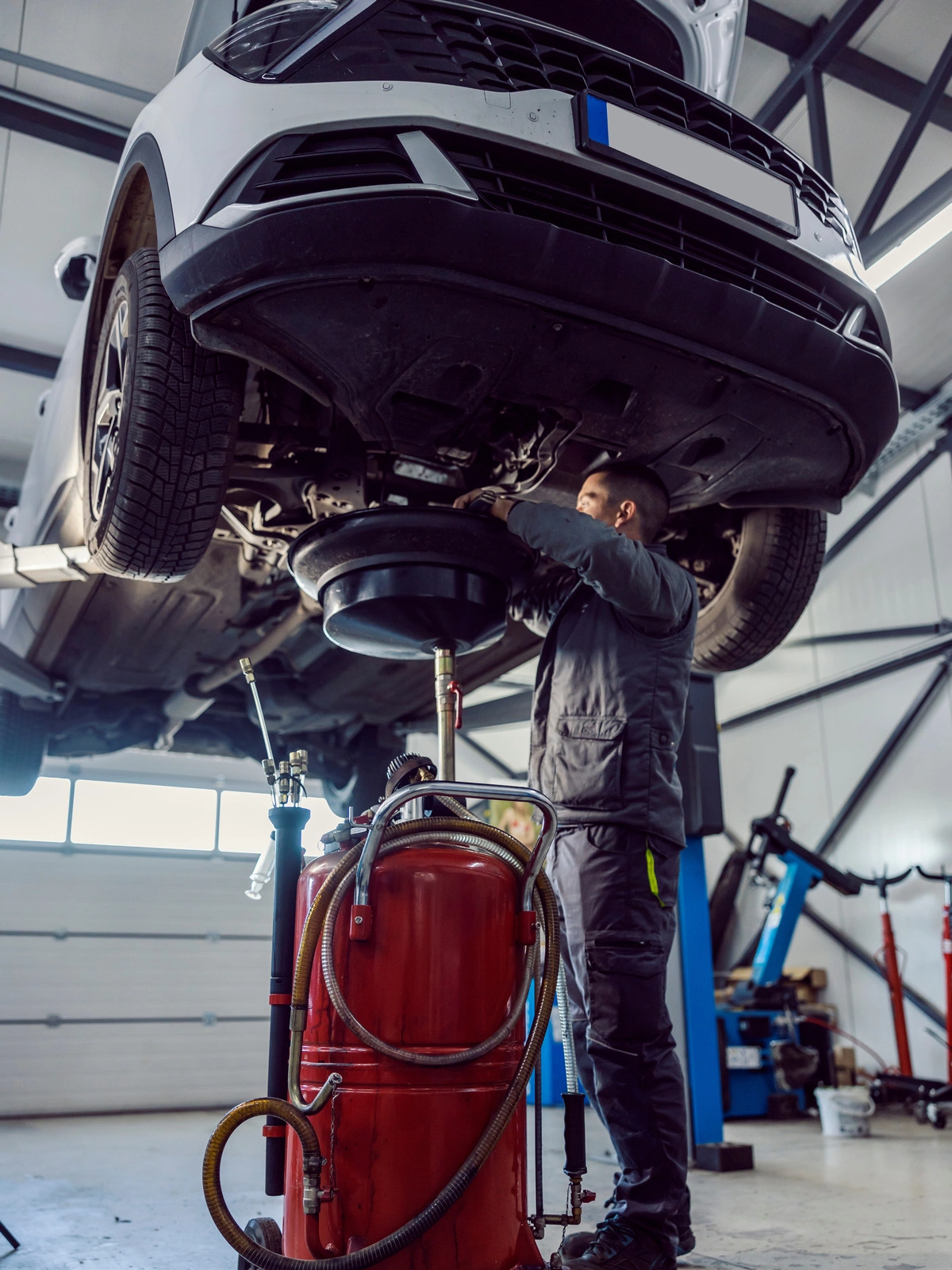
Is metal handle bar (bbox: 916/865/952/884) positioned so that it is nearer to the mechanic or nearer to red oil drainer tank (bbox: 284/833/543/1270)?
the mechanic

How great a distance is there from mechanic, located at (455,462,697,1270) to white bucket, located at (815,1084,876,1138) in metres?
3.07

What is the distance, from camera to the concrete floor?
1815 mm

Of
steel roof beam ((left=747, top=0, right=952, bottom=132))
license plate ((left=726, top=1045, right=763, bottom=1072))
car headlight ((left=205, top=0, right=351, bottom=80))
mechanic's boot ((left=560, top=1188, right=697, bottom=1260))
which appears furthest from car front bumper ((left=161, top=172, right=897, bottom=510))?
license plate ((left=726, top=1045, right=763, bottom=1072))

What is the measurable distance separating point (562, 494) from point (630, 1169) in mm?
1359

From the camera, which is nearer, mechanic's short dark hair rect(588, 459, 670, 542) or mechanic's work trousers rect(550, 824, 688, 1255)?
mechanic's work trousers rect(550, 824, 688, 1255)

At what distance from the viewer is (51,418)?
9.47ft

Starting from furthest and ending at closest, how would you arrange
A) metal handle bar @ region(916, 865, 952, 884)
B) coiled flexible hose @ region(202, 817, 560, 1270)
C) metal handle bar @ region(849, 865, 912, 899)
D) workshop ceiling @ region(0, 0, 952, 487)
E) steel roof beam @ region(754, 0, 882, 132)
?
metal handle bar @ region(849, 865, 912, 899)
metal handle bar @ region(916, 865, 952, 884)
steel roof beam @ region(754, 0, 882, 132)
workshop ceiling @ region(0, 0, 952, 487)
coiled flexible hose @ region(202, 817, 560, 1270)

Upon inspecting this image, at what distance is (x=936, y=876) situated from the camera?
6.29 m

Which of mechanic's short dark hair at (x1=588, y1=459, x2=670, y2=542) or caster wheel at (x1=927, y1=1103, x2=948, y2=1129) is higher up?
mechanic's short dark hair at (x1=588, y1=459, x2=670, y2=542)

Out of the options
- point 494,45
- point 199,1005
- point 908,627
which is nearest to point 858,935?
point 908,627

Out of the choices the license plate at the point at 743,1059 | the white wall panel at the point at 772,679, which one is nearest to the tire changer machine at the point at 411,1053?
the license plate at the point at 743,1059

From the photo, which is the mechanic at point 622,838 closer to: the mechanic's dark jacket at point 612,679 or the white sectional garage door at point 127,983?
the mechanic's dark jacket at point 612,679

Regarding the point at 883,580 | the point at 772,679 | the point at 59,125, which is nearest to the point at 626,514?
the point at 59,125

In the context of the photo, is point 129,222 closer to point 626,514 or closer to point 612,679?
point 626,514
